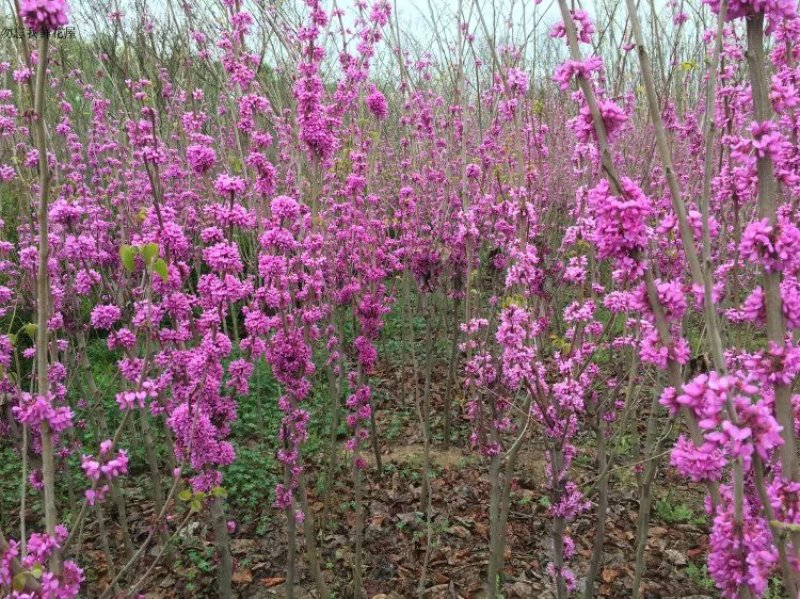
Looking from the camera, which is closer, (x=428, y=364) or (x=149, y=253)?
(x=149, y=253)

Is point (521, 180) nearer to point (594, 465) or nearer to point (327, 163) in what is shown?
point (327, 163)

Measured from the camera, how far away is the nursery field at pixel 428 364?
4.74ft

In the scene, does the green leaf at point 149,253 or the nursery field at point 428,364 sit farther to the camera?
the green leaf at point 149,253

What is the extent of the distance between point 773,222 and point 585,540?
342 cm

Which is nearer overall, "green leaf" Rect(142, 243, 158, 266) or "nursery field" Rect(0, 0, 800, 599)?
"nursery field" Rect(0, 0, 800, 599)

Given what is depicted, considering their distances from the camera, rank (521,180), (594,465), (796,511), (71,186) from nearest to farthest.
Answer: (796,511)
(521,180)
(594,465)
(71,186)

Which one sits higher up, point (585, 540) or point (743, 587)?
point (743, 587)

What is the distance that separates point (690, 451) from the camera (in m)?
1.44

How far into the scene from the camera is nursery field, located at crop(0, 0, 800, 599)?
1.44 meters

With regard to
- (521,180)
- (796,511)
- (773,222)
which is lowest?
(796,511)

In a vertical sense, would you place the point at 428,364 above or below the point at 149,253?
below

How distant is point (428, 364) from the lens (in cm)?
480

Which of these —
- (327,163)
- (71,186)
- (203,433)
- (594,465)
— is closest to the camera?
(203,433)

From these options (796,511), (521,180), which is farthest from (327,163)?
(796,511)
